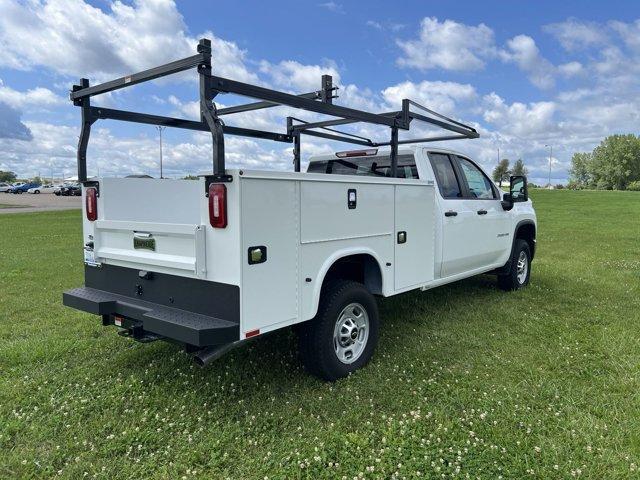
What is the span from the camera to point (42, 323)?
5.50m

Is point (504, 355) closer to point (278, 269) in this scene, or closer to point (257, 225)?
point (278, 269)

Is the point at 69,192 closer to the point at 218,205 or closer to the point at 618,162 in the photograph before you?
the point at 218,205

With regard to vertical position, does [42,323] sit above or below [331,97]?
below

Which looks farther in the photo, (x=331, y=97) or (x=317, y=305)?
(x=331, y=97)

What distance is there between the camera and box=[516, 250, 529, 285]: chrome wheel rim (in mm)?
7307

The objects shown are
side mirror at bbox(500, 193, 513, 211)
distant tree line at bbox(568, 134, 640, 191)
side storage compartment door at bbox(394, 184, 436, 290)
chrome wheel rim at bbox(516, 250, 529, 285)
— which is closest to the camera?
side storage compartment door at bbox(394, 184, 436, 290)

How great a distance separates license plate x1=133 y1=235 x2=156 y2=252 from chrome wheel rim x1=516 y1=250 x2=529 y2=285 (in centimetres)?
550

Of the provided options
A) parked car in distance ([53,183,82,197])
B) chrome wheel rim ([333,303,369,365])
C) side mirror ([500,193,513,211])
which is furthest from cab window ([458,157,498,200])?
parked car in distance ([53,183,82,197])

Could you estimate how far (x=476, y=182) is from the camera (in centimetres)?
621

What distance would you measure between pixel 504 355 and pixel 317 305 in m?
2.04

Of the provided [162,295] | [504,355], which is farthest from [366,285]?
[162,295]

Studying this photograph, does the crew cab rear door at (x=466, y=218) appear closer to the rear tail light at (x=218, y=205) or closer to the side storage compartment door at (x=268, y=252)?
the side storage compartment door at (x=268, y=252)

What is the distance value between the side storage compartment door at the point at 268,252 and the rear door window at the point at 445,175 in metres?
2.49

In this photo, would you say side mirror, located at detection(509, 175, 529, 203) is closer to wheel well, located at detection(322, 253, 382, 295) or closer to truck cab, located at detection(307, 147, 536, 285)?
truck cab, located at detection(307, 147, 536, 285)
